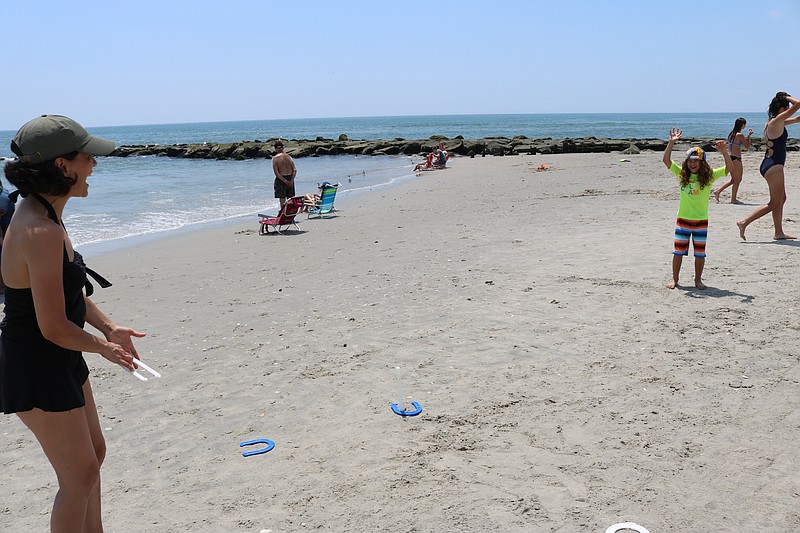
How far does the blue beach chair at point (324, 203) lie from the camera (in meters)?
15.6

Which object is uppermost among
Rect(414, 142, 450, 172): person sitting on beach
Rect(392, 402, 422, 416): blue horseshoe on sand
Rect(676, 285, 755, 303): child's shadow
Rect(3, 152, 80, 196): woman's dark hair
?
Rect(3, 152, 80, 196): woman's dark hair

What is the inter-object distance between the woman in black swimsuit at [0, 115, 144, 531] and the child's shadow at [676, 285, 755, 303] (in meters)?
5.92

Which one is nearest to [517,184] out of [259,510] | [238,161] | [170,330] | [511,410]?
[170,330]

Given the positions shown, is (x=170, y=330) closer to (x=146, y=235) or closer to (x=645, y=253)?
(x=645, y=253)

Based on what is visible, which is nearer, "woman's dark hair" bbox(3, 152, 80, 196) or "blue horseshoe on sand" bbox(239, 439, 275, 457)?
"woman's dark hair" bbox(3, 152, 80, 196)

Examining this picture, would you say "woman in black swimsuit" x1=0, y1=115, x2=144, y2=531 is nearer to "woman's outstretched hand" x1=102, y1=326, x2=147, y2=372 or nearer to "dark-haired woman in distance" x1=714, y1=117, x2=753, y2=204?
"woman's outstretched hand" x1=102, y1=326, x2=147, y2=372

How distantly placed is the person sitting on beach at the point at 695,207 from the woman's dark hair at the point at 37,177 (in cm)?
619

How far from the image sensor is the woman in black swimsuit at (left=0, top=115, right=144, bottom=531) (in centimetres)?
246

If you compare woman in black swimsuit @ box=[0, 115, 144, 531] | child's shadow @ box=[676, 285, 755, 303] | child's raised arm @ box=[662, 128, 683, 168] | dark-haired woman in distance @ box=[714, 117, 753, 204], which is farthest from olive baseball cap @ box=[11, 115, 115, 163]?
dark-haired woman in distance @ box=[714, 117, 753, 204]

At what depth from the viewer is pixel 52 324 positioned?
8.04ft

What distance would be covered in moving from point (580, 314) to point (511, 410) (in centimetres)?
221

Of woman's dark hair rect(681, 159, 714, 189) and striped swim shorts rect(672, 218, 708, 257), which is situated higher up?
woman's dark hair rect(681, 159, 714, 189)

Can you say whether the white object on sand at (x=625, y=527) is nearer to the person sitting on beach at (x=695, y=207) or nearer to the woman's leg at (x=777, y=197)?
the person sitting on beach at (x=695, y=207)

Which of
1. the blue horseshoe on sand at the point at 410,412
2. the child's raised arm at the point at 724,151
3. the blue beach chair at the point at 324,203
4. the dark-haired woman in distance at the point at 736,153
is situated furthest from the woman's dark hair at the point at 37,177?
the blue beach chair at the point at 324,203
